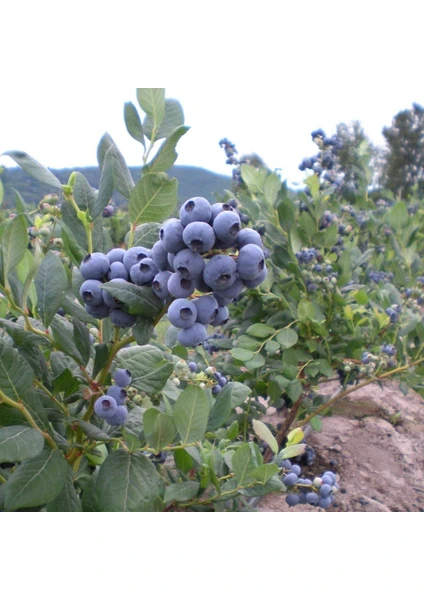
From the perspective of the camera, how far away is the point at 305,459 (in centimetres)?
214

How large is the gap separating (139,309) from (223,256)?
120 millimetres

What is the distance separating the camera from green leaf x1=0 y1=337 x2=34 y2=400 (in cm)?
66

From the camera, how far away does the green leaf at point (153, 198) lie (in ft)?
2.18

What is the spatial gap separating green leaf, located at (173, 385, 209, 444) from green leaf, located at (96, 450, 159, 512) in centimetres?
7

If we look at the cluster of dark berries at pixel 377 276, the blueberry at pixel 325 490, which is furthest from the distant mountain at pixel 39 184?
the cluster of dark berries at pixel 377 276

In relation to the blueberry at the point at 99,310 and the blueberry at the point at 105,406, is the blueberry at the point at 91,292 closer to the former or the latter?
the blueberry at the point at 99,310

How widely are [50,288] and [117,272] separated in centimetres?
11

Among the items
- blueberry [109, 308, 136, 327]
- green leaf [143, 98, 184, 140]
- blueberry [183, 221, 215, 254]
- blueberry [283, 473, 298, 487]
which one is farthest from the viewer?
blueberry [283, 473, 298, 487]

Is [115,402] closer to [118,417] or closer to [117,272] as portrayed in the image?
[118,417]

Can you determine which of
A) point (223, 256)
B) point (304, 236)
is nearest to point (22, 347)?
point (223, 256)

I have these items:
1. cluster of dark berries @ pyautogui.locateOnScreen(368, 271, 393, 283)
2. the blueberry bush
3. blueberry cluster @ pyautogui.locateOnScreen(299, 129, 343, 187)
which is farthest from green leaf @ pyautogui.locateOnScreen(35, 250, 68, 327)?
cluster of dark berries @ pyautogui.locateOnScreen(368, 271, 393, 283)

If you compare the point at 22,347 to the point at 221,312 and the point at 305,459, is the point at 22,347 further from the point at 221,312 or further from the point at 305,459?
the point at 305,459

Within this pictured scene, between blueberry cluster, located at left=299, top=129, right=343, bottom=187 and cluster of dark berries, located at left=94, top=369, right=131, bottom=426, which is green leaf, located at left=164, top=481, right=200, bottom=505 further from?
blueberry cluster, located at left=299, top=129, right=343, bottom=187

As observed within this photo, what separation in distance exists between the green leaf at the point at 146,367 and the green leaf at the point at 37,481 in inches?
5.7
